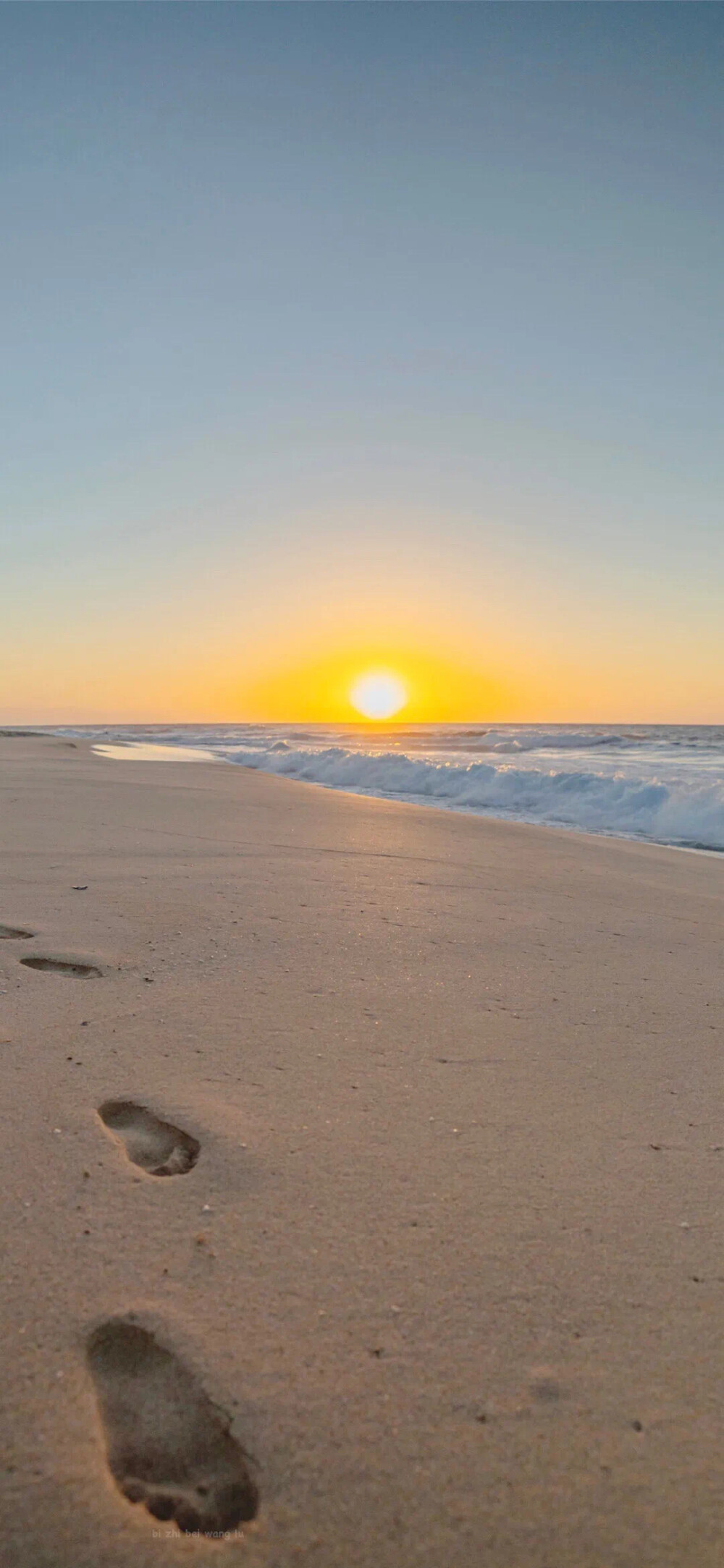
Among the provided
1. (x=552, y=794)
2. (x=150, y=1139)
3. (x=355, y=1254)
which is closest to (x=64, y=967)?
(x=150, y=1139)

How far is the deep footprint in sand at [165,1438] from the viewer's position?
941mm

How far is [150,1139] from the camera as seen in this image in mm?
1596

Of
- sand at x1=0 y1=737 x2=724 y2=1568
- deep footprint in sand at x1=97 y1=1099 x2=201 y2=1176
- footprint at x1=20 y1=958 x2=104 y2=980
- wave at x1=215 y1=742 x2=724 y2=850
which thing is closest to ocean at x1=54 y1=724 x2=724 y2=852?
wave at x1=215 y1=742 x2=724 y2=850

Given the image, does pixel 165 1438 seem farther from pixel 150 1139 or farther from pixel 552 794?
pixel 552 794

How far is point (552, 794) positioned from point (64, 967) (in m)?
9.20

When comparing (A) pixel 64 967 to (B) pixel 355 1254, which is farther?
(A) pixel 64 967

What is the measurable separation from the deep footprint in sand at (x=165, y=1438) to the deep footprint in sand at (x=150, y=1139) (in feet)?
1.26

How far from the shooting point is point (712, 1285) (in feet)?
4.25

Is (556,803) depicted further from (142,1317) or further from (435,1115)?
(142,1317)

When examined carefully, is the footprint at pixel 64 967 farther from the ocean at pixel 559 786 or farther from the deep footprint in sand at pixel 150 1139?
the ocean at pixel 559 786

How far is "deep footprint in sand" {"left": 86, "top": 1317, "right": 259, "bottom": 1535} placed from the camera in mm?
941

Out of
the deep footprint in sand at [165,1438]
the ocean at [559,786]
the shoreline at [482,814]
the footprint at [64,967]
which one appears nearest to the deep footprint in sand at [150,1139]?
the deep footprint in sand at [165,1438]

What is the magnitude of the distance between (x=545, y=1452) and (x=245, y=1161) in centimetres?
68

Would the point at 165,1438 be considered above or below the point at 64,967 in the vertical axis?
below
